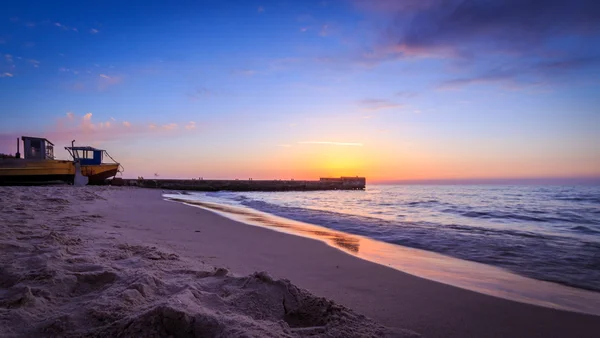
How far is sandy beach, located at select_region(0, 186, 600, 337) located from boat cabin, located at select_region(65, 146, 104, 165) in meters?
28.7

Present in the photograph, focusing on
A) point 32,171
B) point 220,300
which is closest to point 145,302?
point 220,300

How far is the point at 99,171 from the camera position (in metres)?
28.9

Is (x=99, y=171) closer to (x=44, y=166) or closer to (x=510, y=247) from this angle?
(x=44, y=166)

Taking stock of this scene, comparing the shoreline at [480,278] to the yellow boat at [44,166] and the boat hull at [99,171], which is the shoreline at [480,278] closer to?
the yellow boat at [44,166]

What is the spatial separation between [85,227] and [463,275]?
20.9 ft

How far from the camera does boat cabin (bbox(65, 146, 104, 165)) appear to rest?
28.8 metres

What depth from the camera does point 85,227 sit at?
597cm

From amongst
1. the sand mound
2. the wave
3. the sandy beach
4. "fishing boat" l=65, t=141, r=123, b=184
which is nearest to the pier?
"fishing boat" l=65, t=141, r=123, b=184

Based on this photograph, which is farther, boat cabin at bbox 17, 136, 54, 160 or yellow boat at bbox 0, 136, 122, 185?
boat cabin at bbox 17, 136, 54, 160

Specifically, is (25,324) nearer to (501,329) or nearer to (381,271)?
(501,329)

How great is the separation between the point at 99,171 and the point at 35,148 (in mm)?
4956

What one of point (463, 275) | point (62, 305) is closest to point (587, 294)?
point (463, 275)

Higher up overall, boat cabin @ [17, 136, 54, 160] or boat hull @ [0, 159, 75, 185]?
boat cabin @ [17, 136, 54, 160]

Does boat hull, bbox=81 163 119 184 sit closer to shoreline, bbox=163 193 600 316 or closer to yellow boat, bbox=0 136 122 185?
yellow boat, bbox=0 136 122 185
